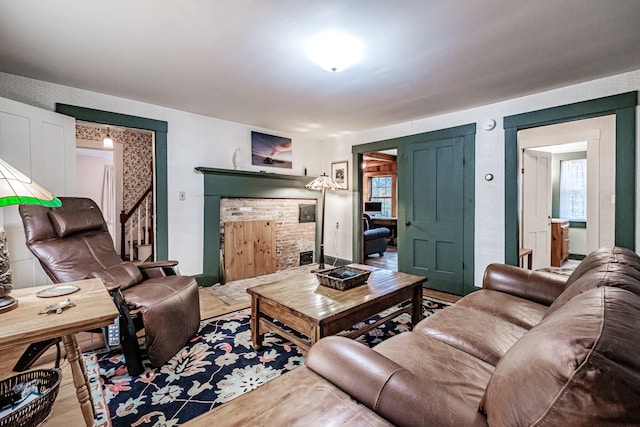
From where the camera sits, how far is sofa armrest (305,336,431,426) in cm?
86

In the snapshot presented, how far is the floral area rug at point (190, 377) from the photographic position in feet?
5.28

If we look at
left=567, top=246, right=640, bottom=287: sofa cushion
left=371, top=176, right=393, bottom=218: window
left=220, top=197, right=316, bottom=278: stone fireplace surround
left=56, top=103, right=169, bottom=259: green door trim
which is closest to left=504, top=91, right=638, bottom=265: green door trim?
left=567, top=246, right=640, bottom=287: sofa cushion

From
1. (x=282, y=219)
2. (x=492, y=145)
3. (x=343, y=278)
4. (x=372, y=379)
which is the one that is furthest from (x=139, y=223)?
(x=492, y=145)

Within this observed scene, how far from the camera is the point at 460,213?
148 inches

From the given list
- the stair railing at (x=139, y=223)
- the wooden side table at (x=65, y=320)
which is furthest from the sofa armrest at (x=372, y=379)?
the stair railing at (x=139, y=223)

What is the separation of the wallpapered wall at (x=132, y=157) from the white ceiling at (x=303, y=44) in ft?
8.29

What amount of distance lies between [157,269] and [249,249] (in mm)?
1834

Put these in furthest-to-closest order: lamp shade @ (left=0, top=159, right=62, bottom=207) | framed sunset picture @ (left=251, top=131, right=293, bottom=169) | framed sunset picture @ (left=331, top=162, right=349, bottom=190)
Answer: framed sunset picture @ (left=331, top=162, right=349, bottom=190)
framed sunset picture @ (left=251, top=131, right=293, bottom=169)
lamp shade @ (left=0, top=159, right=62, bottom=207)

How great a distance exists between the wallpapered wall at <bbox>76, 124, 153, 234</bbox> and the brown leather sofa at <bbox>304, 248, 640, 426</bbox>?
17.7 ft

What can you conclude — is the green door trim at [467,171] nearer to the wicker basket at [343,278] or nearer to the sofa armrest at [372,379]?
the wicker basket at [343,278]

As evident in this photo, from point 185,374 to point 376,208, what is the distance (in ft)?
23.7

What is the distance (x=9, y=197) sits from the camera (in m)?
1.25

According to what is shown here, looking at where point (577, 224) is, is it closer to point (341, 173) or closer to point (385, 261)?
point (385, 261)

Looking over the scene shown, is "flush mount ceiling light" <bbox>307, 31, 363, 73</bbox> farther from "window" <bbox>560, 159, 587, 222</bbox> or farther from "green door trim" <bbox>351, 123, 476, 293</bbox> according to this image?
"window" <bbox>560, 159, 587, 222</bbox>
